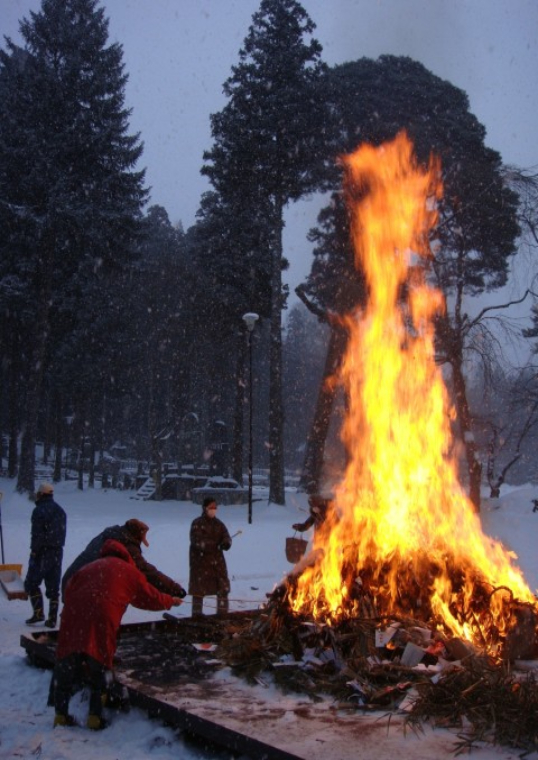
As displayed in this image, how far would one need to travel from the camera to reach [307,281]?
2839cm

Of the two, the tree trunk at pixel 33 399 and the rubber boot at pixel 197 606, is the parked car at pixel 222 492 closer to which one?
the tree trunk at pixel 33 399

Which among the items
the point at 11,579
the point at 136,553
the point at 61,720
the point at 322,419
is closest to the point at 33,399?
the point at 322,419

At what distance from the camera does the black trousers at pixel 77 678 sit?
5707 millimetres

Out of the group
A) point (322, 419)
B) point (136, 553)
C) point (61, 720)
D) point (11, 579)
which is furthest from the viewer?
point (322, 419)

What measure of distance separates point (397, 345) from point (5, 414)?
45.5 metres

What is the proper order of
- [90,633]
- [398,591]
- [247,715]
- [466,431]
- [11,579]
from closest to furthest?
[247,715], [90,633], [398,591], [11,579], [466,431]

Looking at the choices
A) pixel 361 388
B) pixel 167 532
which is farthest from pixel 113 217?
pixel 361 388

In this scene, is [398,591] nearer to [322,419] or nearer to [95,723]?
[95,723]

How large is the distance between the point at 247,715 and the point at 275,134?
80.1 feet

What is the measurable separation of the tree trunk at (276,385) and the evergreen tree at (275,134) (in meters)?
0.04

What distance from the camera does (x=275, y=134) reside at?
1061 inches

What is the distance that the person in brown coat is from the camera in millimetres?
9734

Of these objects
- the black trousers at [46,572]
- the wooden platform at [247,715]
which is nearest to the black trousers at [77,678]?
the wooden platform at [247,715]

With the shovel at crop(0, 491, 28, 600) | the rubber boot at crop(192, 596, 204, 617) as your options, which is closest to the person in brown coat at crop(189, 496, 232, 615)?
the rubber boot at crop(192, 596, 204, 617)
